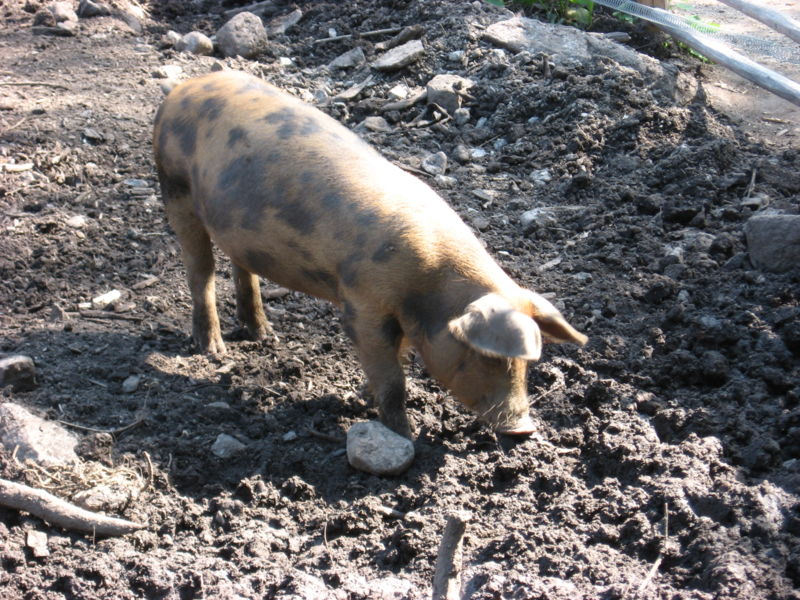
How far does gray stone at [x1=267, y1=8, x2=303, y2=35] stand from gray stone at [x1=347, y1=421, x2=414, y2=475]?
7165 mm

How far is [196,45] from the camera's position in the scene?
9.87 metres

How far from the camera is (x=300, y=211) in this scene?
488 cm

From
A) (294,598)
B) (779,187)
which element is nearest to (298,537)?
(294,598)

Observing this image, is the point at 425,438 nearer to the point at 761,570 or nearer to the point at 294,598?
the point at 294,598

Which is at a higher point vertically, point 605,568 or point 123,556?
point 605,568

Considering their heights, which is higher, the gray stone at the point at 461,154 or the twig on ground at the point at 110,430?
the gray stone at the point at 461,154

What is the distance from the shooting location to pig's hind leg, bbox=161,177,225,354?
5.81m

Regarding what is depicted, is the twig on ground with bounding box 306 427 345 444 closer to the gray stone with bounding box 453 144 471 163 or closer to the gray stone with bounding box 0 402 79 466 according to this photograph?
the gray stone with bounding box 0 402 79 466

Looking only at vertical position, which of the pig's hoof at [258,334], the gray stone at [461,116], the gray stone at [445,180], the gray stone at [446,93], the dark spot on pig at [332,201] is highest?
the dark spot on pig at [332,201]

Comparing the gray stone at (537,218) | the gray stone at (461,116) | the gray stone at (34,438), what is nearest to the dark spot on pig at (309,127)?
the gray stone at (34,438)

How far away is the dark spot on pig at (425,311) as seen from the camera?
4.56m

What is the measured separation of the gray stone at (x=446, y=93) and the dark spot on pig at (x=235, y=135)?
372cm

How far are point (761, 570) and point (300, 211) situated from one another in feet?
9.31

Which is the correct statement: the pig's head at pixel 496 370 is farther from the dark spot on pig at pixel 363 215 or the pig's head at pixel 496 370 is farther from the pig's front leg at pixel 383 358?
the dark spot on pig at pixel 363 215
